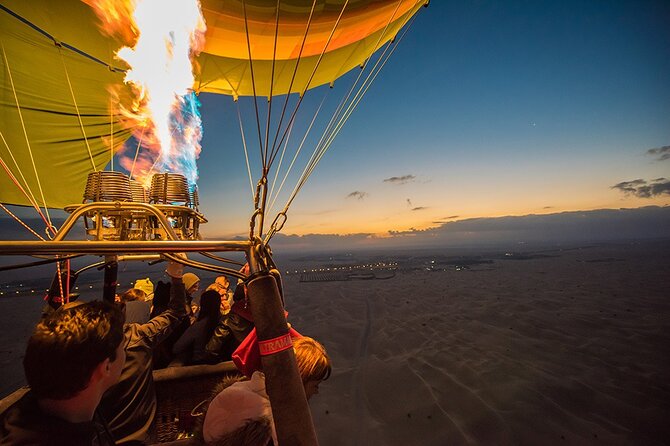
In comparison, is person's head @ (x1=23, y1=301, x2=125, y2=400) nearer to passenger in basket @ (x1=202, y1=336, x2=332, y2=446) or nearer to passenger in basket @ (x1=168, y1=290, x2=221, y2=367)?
passenger in basket @ (x1=202, y1=336, x2=332, y2=446)

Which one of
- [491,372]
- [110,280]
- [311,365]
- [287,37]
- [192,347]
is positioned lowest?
[491,372]

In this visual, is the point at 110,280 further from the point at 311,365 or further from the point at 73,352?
Answer: the point at 311,365

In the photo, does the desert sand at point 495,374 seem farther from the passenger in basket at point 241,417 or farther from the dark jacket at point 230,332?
the passenger in basket at point 241,417

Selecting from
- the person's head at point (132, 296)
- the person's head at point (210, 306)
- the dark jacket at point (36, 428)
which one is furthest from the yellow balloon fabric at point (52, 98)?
the dark jacket at point (36, 428)

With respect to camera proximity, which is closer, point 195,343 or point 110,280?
point 110,280

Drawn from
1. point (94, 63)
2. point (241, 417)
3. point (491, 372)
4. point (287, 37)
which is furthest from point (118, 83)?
point (491, 372)

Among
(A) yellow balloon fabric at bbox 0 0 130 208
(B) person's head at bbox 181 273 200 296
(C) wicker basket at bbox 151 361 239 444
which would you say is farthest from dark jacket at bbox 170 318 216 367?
(A) yellow balloon fabric at bbox 0 0 130 208
